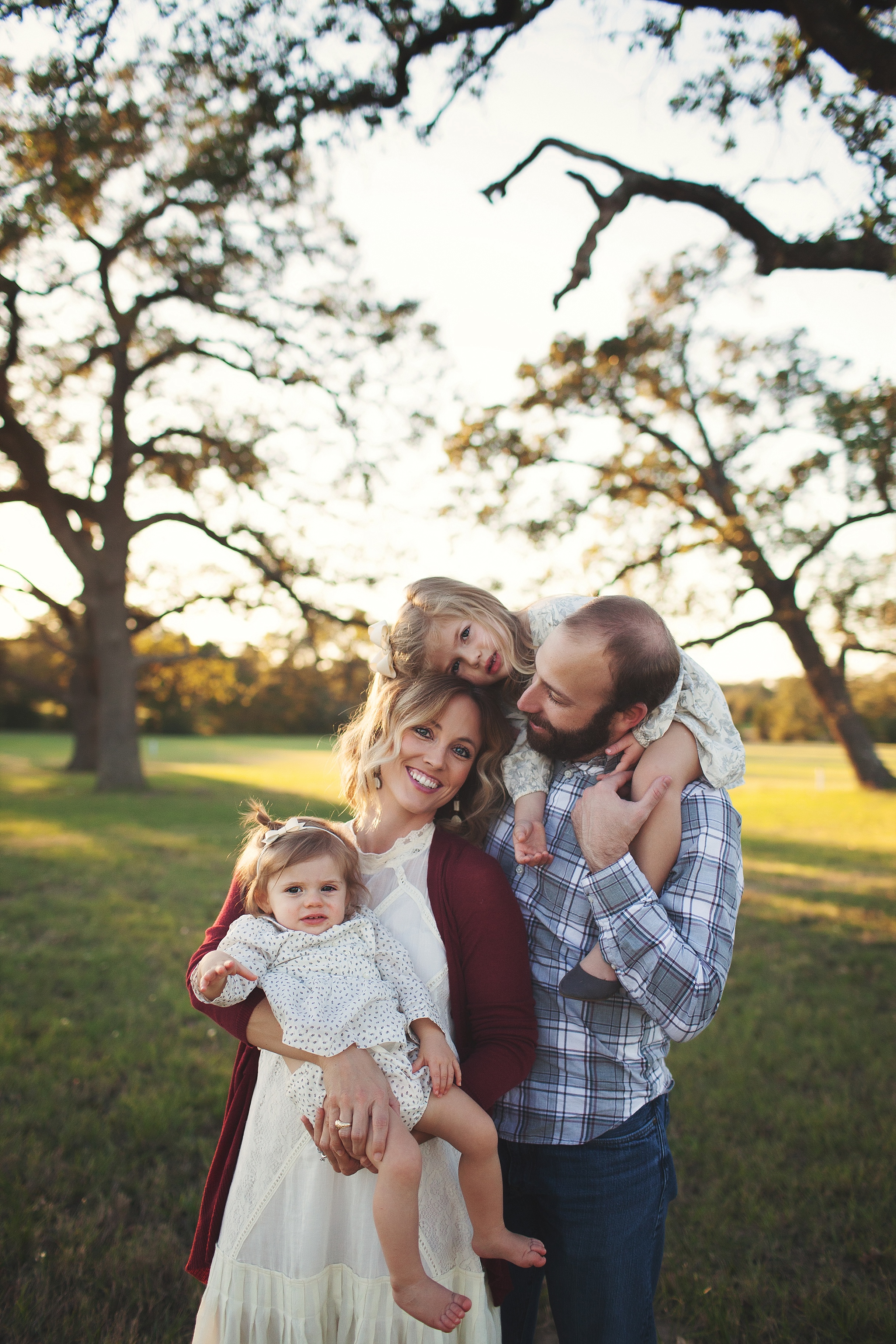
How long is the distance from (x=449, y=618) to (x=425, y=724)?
0.41 m

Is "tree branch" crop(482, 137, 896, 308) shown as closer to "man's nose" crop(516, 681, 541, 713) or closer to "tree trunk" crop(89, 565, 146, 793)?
"man's nose" crop(516, 681, 541, 713)

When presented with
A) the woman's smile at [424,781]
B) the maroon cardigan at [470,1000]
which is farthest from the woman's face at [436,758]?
the maroon cardigan at [470,1000]

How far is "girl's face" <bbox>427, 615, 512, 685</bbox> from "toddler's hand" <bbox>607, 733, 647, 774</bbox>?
0.44 m

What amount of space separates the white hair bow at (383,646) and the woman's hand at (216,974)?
0.90 m

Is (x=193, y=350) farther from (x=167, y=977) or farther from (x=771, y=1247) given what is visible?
(x=771, y=1247)

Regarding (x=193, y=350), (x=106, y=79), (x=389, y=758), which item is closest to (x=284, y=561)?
(x=193, y=350)

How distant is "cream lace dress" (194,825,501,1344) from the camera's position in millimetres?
1866

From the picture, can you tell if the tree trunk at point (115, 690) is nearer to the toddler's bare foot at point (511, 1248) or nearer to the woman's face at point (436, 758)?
the woman's face at point (436, 758)

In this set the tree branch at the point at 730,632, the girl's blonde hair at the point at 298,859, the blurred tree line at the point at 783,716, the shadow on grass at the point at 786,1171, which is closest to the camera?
the girl's blonde hair at the point at 298,859

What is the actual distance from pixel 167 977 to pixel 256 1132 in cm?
476

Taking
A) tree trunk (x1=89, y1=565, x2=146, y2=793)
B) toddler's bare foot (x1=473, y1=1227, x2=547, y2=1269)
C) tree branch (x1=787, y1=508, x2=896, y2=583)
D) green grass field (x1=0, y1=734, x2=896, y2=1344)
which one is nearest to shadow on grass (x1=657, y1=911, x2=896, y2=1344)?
green grass field (x1=0, y1=734, x2=896, y2=1344)

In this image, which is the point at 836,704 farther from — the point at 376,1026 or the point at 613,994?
the point at 376,1026

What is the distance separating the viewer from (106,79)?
5465 mm

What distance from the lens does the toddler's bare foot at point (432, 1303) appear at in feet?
5.82
